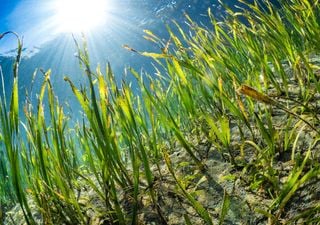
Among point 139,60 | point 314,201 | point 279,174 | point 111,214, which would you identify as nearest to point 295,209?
point 314,201

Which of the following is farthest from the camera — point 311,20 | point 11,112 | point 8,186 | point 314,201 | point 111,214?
point 8,186

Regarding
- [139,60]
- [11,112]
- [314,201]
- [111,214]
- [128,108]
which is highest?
[139,60]

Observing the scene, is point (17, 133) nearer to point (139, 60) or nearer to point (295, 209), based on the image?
point (295, 209)

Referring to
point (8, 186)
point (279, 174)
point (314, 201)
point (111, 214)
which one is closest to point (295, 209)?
point (314, 201)

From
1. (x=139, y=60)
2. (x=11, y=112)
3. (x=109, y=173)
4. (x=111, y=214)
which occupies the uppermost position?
(x=139, y=60)

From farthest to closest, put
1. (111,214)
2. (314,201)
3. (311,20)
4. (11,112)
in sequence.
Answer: (311,20)
(111,214)
(11,112)
(314,201)

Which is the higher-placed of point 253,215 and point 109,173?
point 109,173

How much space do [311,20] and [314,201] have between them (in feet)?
4.34

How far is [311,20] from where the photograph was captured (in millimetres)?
1775

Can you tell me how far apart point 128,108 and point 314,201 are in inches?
23.5

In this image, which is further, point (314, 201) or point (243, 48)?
point (243, 48)

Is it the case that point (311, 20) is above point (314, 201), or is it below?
above

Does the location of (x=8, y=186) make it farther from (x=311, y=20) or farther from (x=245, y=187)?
(x=311, y=20)

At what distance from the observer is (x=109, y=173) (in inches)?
38.6
